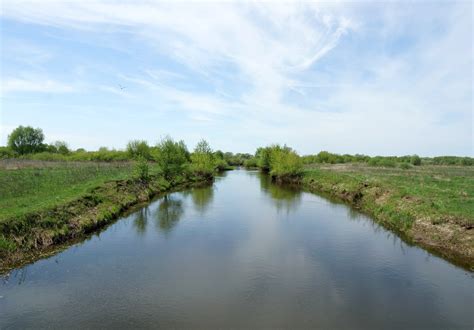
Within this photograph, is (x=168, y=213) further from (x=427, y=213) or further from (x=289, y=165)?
(x=289, y=165)

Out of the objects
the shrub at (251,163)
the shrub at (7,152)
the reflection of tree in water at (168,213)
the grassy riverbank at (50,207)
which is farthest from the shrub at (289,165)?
the shrub at (7,152)

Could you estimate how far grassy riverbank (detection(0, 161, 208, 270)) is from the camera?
50.1ft

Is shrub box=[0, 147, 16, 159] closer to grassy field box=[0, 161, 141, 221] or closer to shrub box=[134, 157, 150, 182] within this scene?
shrub box=[134, 157, 150, 182]

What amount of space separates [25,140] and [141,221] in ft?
290

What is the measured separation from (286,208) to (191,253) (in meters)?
16.9

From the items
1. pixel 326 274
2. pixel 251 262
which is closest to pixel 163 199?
pixel 251 262

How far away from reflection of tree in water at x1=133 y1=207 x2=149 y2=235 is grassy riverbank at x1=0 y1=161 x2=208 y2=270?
1766 millimetres

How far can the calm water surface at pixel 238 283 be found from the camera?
10359 millimetres

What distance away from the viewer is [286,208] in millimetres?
31641

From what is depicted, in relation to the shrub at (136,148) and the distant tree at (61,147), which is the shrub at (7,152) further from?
the shrub at (136,148)

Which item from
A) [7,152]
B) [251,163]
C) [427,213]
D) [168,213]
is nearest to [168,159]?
[168,213]

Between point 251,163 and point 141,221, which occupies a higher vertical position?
point 251,163

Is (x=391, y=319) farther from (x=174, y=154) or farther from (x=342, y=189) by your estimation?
(x=174, y=154)

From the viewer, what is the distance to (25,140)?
9019 centimetres
